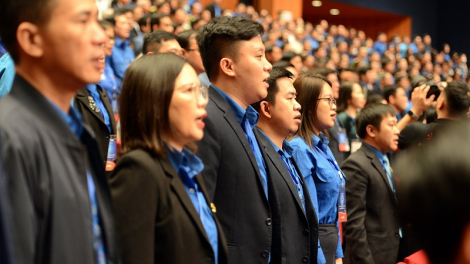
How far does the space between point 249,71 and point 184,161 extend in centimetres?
75

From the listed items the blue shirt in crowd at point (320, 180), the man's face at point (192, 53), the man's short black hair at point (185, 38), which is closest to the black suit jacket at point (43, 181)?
the blue shirt in crowd at point (320, 180)

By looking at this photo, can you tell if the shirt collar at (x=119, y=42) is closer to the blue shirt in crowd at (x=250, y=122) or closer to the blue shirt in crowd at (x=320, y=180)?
the blue shirt in crowd at (x=320, y=180)

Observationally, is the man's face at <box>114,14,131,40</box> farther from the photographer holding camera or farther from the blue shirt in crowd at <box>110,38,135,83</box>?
the photographer holding camera

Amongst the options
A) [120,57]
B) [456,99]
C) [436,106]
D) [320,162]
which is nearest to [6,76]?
[320,162]

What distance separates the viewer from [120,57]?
673 cm

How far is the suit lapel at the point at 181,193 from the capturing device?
158 centimetres

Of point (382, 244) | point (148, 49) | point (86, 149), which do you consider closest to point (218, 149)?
point (86, 149)

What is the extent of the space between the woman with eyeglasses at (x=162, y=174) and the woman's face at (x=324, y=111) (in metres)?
1.42

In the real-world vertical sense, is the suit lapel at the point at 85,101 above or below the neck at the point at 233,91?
below

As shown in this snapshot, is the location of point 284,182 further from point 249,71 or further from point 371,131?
point 371,131

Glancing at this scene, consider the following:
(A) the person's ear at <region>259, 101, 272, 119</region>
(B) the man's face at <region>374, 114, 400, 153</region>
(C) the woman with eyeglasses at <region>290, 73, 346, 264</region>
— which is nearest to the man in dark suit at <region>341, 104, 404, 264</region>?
(B) the man's face at <region>374, 114, 400, 153</region>

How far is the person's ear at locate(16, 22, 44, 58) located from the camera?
3.86 feet

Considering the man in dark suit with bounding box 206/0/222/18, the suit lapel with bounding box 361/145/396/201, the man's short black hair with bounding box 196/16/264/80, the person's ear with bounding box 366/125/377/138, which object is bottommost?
the suit lapel with bounding box 361/145/396/201

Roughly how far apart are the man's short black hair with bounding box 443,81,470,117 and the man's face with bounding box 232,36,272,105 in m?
2.15
